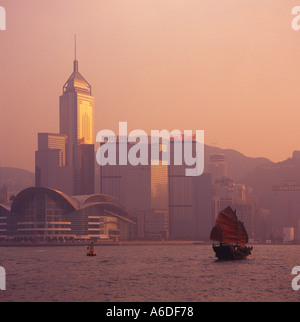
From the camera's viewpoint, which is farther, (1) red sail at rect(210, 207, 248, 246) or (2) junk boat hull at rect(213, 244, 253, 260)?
(2) junk boat hull at rect(213, 244, 253, 260)

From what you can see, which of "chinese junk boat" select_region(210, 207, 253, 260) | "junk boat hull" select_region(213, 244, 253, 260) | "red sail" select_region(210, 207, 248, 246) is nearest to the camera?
"red sail" select_region(210, 207, 248, 246)

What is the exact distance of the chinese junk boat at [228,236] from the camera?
140137 mm

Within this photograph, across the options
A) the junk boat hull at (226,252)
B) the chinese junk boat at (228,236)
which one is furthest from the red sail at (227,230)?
the junk boat hull at (226,252)

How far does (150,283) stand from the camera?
77188 millimetres

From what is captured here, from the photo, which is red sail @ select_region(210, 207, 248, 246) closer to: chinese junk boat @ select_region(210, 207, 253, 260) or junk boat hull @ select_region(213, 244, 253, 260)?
chinese junk boat @ select_region(210, 207, 253, 260)

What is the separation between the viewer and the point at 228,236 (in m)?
144

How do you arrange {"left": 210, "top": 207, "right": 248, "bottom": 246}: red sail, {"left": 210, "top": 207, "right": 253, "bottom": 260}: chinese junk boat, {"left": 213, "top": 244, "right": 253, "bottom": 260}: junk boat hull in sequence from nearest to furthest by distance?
{"left": 210, "top": 207, "right": 248, "bottom": 246}: red sail → {"left": 210, "top": 207, "right": 253, "bottom": 260}: chinese junk boat → {"left": 213, "top": 244, "right": 253, "bottom": 260}: junk boat hull

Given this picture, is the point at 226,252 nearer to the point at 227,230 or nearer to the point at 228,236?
the point at 228,236

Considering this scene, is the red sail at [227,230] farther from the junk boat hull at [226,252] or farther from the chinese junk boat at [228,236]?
the junk boat hull at [226,252]

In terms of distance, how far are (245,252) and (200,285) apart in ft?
255

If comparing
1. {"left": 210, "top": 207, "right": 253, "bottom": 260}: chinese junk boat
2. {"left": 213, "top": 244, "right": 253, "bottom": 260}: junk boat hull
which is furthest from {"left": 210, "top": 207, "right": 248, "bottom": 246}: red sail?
{"left": 213, "top": 244, "right": 253, "bottom": 260}: junk boat hull

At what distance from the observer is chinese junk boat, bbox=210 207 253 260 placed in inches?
5517
